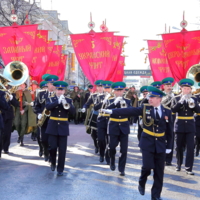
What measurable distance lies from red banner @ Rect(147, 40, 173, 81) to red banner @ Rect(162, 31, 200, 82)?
1.36 meters

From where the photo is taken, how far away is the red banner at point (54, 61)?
61.2ft

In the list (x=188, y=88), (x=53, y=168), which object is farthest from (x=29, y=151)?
(x=188, y=88)

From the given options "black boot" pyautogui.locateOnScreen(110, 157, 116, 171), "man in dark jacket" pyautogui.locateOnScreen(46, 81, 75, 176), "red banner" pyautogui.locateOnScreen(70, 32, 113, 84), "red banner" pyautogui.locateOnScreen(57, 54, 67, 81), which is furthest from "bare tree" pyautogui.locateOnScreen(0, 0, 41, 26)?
"black boot" pyautogui.locateOnScreen(110, 157, 116, 171)

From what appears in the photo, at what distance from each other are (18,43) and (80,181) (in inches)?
258

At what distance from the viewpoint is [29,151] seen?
36.7 ft

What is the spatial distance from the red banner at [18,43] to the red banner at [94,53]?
1.45 m

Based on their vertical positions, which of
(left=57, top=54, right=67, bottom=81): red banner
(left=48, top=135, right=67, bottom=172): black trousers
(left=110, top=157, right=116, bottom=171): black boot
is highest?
(left=57, top=54, right=67, bottom=81): red banner

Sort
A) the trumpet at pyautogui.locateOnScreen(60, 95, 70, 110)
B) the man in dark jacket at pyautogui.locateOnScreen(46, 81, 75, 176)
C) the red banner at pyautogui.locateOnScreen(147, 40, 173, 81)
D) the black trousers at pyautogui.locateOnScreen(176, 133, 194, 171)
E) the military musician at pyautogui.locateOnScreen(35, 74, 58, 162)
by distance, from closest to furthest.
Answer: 1. the trumpet at pyautogui.locateOnScreen(60, 95, 70, 110)
2. the man in dark jacket at pyautogui.locateOnScreen(46, 81, 75, 176)
3. the black trousers at pyautogui.locateOnScreen(176, 133, 194, 171)
4. the military musician at pyautogui.locateOnScreen(35, 74, 58, 162)
5. the red banner at pyautogui.locateOnScreen(147, 40, 173, 81)

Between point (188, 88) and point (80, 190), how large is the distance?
332 centimetres

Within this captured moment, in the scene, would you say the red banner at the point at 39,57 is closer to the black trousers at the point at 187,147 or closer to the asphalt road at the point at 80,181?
the asphalt road at the point at 80,181

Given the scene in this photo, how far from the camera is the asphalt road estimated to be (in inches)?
255

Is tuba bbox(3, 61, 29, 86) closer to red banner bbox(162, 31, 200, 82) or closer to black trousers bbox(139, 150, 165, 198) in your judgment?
red banner bbox(162, 31, 200, 82)

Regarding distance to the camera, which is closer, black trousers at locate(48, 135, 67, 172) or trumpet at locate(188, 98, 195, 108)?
black trousers at locate(48, 135, 67, 172)

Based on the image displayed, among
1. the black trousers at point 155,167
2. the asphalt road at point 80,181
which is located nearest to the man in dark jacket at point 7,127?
the asphalt road at point 80,181
